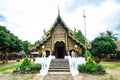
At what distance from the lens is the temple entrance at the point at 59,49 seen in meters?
21.5

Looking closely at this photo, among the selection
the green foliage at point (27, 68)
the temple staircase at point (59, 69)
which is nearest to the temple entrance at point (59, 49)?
the temple staircase at point (59, 69)

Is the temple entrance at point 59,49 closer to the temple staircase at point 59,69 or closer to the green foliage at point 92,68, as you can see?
the temple staircase at point 59,69

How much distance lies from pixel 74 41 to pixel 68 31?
1.37m

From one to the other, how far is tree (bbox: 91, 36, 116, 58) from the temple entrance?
1287 cm

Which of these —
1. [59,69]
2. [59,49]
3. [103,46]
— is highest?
[103,46]

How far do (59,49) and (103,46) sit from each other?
43.5ft

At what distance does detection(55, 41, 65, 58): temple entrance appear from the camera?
70.4ft

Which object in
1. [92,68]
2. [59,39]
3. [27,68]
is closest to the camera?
[92,68]

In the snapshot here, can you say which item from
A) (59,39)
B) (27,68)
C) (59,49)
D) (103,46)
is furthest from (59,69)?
(103,46)

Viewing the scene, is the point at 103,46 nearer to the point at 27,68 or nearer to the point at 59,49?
the point at 59,49

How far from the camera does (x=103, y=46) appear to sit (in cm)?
3238

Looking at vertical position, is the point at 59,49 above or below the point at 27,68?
above

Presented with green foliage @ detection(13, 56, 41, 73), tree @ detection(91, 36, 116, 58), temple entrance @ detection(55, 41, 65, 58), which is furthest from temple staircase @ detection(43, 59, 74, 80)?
tree @ detection(91, 36, 116, 58)

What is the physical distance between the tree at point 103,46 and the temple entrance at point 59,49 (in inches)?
507
